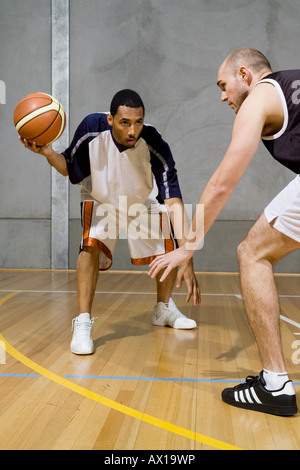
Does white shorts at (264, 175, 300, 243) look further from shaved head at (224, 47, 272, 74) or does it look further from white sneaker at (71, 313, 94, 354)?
white sneaker at (71, 313, 94, 354)

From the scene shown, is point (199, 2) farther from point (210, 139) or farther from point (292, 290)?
point (292, 290)

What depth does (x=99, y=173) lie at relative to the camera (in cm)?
320

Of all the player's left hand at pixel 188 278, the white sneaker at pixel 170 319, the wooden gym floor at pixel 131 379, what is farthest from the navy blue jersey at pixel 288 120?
the white sneaker at pixel 170 319

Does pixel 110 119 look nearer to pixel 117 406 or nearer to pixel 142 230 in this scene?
pixel 142 230

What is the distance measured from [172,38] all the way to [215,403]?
18.8ft

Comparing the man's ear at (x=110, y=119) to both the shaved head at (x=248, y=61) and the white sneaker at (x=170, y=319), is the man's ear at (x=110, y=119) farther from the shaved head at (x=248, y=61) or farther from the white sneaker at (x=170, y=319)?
the white sneaker at (x=170, y=319)

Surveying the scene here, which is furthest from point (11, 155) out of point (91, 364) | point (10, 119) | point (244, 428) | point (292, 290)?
point (244, 428)

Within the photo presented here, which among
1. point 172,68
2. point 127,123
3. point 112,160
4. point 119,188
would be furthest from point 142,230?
point 172,68

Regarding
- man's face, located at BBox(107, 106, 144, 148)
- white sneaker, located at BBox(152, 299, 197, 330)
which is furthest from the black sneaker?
man's face, located at BBox(107, 106, 144, 148)

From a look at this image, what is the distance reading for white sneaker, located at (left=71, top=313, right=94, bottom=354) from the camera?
2783 mm

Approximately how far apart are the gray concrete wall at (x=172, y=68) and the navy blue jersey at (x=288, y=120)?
4.84 meters

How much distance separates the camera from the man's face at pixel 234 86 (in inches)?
82.0

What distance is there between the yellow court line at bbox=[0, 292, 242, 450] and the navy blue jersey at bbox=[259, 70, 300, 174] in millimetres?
1046

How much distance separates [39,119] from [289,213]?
1.75 m
